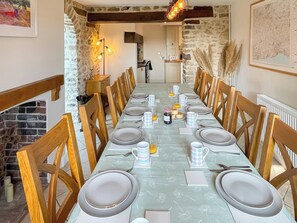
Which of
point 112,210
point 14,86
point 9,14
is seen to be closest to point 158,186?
point 112,210

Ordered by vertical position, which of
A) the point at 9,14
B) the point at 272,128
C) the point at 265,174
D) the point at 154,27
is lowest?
the point at 265,174

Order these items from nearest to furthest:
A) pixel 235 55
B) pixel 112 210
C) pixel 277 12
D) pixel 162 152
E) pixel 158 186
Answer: pixel 112 210 → pixel 158 186 → pixel 162 152 → pixel 277 12 → pixel 235 55

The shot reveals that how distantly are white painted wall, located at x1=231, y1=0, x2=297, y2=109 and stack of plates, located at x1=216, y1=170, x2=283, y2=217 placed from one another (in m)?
2.14

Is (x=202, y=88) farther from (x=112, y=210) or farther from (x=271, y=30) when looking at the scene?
(x=112, y=210)

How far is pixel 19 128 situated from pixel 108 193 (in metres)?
2.17

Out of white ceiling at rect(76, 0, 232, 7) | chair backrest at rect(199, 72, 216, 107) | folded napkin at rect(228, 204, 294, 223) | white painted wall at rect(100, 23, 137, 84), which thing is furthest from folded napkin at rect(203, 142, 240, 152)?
white painted wall at rect(100, 23, 137, 84)

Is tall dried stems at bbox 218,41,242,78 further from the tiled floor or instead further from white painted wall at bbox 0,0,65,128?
white painted wall at bbox 0,0,65,128

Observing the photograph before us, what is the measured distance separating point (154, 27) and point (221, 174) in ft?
32.1

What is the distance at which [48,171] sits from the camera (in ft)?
3.72

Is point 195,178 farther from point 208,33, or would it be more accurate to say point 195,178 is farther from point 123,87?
point 208,33

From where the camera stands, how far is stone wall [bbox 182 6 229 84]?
5340 mm

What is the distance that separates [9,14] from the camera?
2002mm

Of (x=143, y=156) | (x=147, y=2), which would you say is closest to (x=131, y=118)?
(x=143, y=156)

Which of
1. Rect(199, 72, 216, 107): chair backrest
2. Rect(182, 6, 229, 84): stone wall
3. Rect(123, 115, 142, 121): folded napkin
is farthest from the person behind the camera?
Rect(182, 6, 229, 84): stone wall
